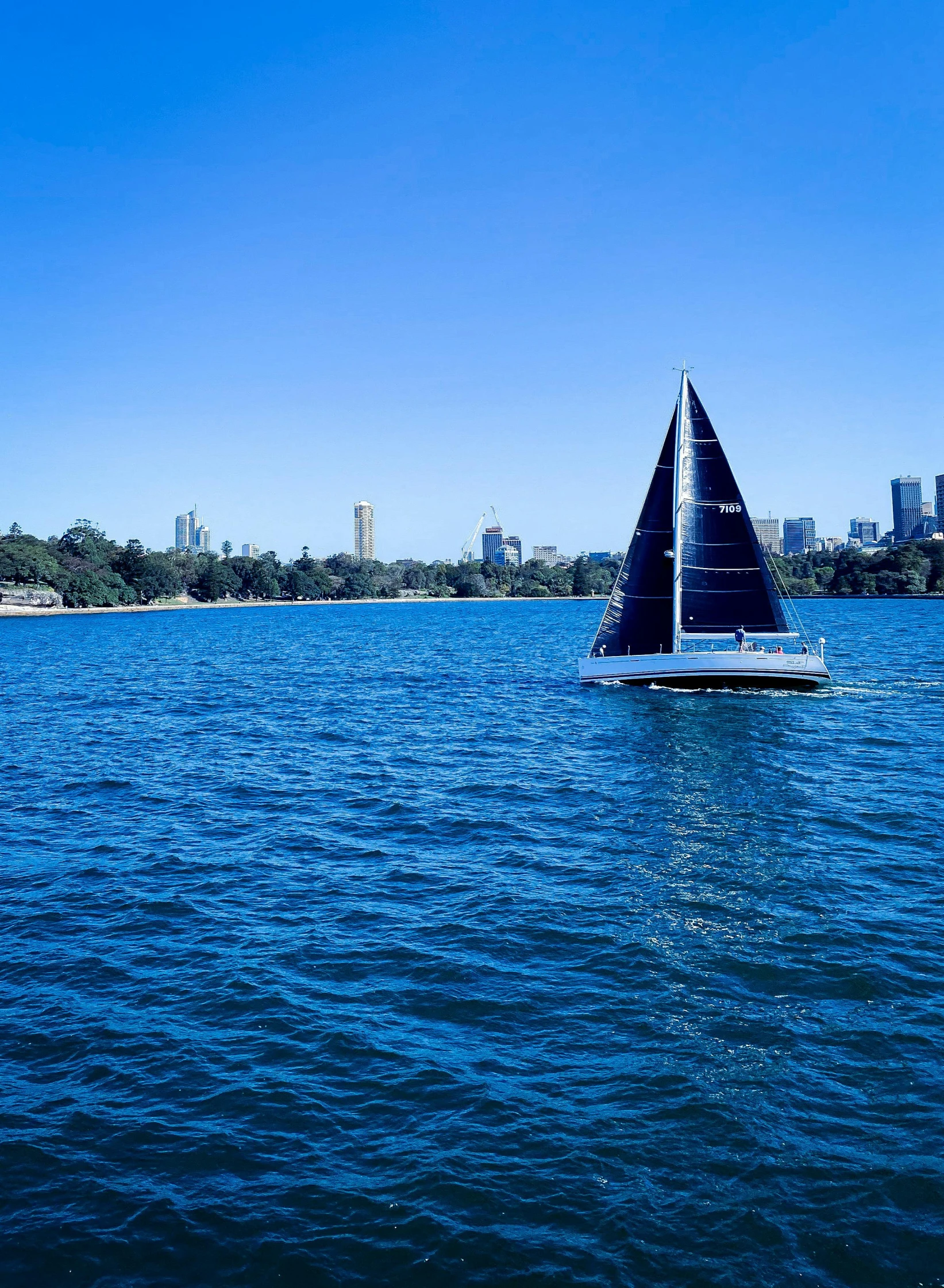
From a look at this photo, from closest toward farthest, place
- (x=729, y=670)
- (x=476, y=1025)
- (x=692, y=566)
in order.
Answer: (x=476, y=1025)
(x=729, y=670)
(x=692, y=566)

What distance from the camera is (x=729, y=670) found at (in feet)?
144

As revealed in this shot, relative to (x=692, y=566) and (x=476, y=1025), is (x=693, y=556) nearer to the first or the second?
(x=692, y=566)

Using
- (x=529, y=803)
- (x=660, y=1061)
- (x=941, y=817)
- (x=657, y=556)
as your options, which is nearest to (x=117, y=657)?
(x=657, y=556)

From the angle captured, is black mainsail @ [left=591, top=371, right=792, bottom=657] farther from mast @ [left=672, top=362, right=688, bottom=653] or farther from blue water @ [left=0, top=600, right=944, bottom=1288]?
blue water @ [left=0, top=600, right=944, bottom=1288]

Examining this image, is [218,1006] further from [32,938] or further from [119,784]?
[119,784]

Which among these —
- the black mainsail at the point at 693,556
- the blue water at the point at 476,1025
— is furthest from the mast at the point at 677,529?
the blue water at the point at 476,1025

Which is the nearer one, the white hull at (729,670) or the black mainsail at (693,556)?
the white hull at (729,670)

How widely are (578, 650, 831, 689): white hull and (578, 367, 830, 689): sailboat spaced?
0.13 meters

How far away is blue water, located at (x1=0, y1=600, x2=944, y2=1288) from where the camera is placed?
28.5 ft

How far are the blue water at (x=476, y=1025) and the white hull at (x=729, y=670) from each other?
1367 centimetres

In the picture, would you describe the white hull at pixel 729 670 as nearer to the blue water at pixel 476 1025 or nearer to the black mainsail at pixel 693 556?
the black mainsail at pixel 693 556

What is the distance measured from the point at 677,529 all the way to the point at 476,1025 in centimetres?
3770

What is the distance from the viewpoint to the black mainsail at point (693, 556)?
4688 centimetres

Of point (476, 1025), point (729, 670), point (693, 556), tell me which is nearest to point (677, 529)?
point (693, 556)
